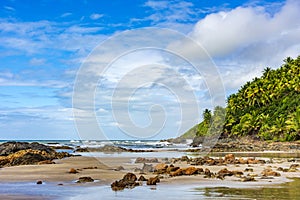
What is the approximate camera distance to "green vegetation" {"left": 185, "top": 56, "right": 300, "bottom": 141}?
7819cm

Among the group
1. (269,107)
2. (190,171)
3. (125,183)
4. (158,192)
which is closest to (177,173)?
(190,171)

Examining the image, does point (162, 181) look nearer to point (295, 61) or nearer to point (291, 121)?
point (291, 121)

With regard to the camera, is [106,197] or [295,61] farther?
[295,61]

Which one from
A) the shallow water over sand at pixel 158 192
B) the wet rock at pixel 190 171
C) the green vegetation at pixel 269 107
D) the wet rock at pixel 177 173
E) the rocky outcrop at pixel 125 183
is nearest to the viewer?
the shallow water over sand at pixel 158 192

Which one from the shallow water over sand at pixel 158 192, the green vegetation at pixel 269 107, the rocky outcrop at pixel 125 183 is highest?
the green vegetation at pixel 269 107

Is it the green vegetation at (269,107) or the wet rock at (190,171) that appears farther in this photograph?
the green vegetation at (269,107)

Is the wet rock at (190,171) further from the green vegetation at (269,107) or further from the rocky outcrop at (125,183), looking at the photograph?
the green vegetation at (269,107)

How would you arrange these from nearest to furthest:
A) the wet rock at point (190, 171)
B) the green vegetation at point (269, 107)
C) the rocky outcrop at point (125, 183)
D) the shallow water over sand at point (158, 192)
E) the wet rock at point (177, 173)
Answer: the shallow water over sand at point (158, 192) < the rocky outcrop at point (125, 183) < the wet rock at point (177, 173) < the wet rock at point (190, 171) < the green vegetation at point (269, 107)

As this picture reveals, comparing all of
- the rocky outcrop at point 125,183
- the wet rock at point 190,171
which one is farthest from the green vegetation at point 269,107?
the rocky outcrop at point 125,183

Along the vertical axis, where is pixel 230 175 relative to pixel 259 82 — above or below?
below

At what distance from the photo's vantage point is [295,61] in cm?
9188

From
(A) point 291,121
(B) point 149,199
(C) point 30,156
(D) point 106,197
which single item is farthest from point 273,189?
(A) point 291,121

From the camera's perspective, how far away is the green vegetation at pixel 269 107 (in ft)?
257

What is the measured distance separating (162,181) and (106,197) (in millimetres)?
4650
